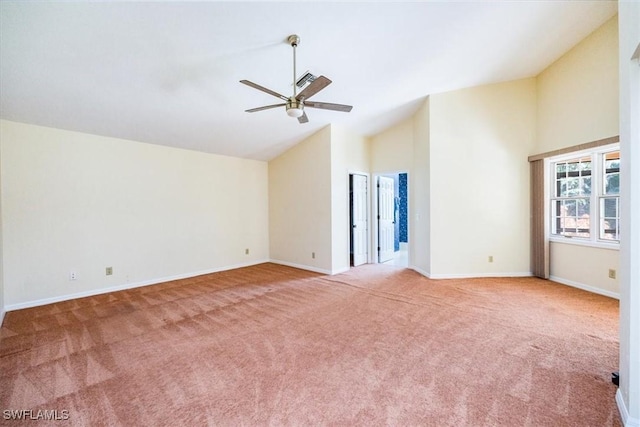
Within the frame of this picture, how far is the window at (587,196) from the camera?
3.76 metres

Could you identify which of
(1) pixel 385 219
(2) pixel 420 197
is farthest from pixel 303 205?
(2) pixel 420 197

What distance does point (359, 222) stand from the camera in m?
5.90

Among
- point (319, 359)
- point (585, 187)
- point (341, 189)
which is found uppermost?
point (341, 189)

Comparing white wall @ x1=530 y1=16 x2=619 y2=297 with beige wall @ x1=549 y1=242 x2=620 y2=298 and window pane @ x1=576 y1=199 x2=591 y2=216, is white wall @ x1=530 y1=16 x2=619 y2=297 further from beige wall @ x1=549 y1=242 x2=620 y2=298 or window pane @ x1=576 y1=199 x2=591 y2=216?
window pane @ x1=576 y1=199 x2=591 y2=216

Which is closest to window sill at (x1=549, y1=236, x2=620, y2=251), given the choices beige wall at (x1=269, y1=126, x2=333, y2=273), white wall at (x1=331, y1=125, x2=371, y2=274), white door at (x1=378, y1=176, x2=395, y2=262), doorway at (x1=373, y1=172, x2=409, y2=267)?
doorway at (x1=373, y1=172, x2=409, y2=267)

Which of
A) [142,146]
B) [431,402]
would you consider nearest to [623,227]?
[431,402]

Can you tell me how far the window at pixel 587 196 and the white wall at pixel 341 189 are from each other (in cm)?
352

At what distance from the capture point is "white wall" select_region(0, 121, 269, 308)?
348 centimetres

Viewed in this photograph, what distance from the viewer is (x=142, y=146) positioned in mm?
4488

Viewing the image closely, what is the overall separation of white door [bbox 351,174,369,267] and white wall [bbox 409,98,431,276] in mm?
1007

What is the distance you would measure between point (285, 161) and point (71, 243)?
153 inches

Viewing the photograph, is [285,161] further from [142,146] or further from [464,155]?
[464,155]

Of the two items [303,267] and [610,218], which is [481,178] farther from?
[303,267]

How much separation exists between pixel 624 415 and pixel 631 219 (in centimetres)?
116
